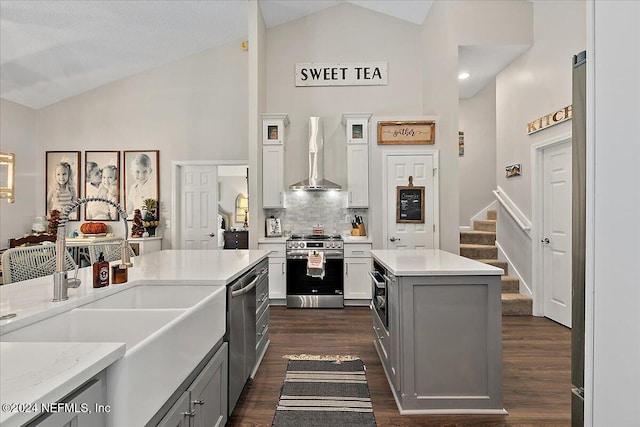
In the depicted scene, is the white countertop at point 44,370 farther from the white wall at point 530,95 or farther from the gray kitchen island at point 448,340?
the white wall at point 530,95

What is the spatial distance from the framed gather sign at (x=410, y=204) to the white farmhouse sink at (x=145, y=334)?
350 centimetres

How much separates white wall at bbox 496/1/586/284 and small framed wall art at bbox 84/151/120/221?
20.9 feet

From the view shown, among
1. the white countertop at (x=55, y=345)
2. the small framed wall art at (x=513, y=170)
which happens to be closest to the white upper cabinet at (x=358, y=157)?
the small framed wall art at (x=513, y=170)

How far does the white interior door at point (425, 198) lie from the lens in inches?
191

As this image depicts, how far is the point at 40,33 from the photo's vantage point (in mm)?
4516

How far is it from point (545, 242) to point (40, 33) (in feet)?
23.2

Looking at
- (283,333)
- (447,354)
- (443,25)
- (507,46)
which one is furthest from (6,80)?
(507,46)

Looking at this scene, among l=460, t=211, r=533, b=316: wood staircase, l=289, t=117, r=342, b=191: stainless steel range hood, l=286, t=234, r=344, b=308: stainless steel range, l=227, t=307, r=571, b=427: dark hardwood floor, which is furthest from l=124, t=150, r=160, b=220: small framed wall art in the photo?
l=460, t=211, r=533, b=316: wood staircase

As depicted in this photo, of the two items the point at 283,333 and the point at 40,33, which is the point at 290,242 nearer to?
the point at 283,333

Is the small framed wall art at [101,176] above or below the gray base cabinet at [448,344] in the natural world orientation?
above

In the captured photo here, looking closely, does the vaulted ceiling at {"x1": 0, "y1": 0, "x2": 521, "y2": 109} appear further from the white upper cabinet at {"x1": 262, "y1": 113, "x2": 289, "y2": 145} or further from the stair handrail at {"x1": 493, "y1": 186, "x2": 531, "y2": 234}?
the stair handrail at {"x1": 493, "y1": 186, "x2": 531, "y2": 234}

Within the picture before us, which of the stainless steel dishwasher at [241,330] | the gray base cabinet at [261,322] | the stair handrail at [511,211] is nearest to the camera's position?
the stainless steel dishwasher at [241,330]

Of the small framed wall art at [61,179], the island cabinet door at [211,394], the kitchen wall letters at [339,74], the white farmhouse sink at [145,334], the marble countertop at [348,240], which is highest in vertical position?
the kitchen wall letters at [339,74]

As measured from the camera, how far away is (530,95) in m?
4.52
